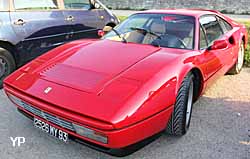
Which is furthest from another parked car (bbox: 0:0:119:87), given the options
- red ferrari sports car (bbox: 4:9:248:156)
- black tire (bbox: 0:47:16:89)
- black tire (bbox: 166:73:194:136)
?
black tire (bbox: 166:73:194:136)

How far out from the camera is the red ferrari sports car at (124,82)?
227 cm

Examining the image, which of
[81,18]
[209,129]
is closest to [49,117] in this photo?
[209,129]

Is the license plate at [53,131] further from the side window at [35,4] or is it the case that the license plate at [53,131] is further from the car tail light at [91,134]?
the side window at [35,4]

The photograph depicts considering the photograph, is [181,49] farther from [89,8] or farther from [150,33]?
[89,8]

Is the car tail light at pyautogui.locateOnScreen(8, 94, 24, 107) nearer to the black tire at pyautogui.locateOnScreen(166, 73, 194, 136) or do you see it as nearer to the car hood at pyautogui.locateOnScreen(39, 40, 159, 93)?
the car hood at pyautogui.locateOnScreen(39, 40, 159, 93)

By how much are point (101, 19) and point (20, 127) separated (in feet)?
11.6

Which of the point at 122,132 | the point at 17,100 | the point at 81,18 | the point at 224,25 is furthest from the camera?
the point at 81,18

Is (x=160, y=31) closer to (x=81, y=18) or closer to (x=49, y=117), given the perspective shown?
(x=49, y=117)

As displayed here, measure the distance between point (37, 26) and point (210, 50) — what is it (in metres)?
2.94

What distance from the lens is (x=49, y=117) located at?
8.19 ft

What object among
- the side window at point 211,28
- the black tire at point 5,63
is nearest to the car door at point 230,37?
the side window at point 211,28

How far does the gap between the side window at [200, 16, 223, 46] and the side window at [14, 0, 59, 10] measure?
→ 2.83 metres

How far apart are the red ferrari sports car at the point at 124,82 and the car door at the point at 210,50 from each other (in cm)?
1

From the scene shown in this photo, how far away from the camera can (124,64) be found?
2.84 metres
